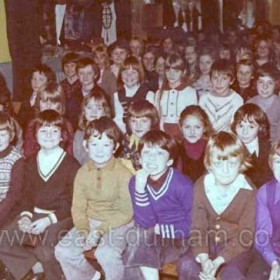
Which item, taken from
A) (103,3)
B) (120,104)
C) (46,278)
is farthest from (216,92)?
(103,3)

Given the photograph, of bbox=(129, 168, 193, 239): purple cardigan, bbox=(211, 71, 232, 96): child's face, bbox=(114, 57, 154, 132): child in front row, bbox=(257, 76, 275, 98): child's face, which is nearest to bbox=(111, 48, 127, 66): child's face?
bbox=(114, 57, 154, 132): child in front row

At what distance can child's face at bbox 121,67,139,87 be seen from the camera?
226 cm

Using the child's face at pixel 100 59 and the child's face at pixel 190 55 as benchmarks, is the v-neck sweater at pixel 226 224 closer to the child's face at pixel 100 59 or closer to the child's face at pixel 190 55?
the child's face at pixel 100 59

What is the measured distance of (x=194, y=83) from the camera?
8.32ft

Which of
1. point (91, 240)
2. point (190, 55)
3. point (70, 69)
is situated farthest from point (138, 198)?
point (190, 55)

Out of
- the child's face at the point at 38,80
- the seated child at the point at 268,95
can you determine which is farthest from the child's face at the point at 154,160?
the child's face at the point at 38,80

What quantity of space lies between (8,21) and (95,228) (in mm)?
1129

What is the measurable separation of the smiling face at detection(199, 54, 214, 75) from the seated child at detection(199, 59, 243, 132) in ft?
1.26

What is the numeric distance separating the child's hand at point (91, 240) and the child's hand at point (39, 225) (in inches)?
4.6

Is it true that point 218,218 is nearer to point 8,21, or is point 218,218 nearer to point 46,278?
point 46,278

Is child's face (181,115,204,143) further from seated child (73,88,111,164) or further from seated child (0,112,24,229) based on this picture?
seated child (0,112,24,229)

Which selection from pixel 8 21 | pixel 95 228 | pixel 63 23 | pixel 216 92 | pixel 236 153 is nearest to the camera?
pixel 236 153

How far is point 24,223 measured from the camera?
1.60 m

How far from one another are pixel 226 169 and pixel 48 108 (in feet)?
2.36
